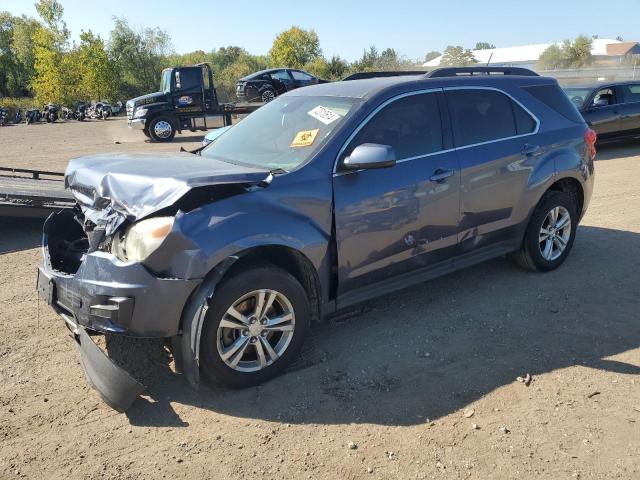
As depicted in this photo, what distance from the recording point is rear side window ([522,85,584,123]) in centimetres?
514

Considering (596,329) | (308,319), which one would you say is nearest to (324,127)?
(308,319)

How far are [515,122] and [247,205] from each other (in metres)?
2.83

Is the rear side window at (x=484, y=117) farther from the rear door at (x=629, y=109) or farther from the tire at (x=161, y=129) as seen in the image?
the tire at (x=161, y=129)

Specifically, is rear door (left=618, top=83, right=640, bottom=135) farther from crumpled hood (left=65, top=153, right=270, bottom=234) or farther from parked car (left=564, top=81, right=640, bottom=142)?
crumpled hood (left=65, top=153, right=270, bottom=234)

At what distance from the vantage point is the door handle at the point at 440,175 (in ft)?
13.6

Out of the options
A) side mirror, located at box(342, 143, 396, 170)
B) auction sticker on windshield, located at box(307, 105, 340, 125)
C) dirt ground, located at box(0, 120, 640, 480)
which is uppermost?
auction sticker on windshield, located at box(307, 105, 340, 125)

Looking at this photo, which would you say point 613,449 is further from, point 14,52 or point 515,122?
point 14,52

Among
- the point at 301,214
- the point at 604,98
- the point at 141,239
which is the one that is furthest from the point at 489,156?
the point at 604,98

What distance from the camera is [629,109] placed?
13.0 meters

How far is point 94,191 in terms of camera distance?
3.66 m

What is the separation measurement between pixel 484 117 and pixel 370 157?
5.24ft

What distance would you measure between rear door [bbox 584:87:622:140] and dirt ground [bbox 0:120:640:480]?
30.6ft

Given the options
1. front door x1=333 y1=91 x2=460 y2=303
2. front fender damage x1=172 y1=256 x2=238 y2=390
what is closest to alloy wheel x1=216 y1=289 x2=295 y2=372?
front fender damage x1=172 y1=256 x2=238 y2=390

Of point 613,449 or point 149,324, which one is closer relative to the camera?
point 613,449
